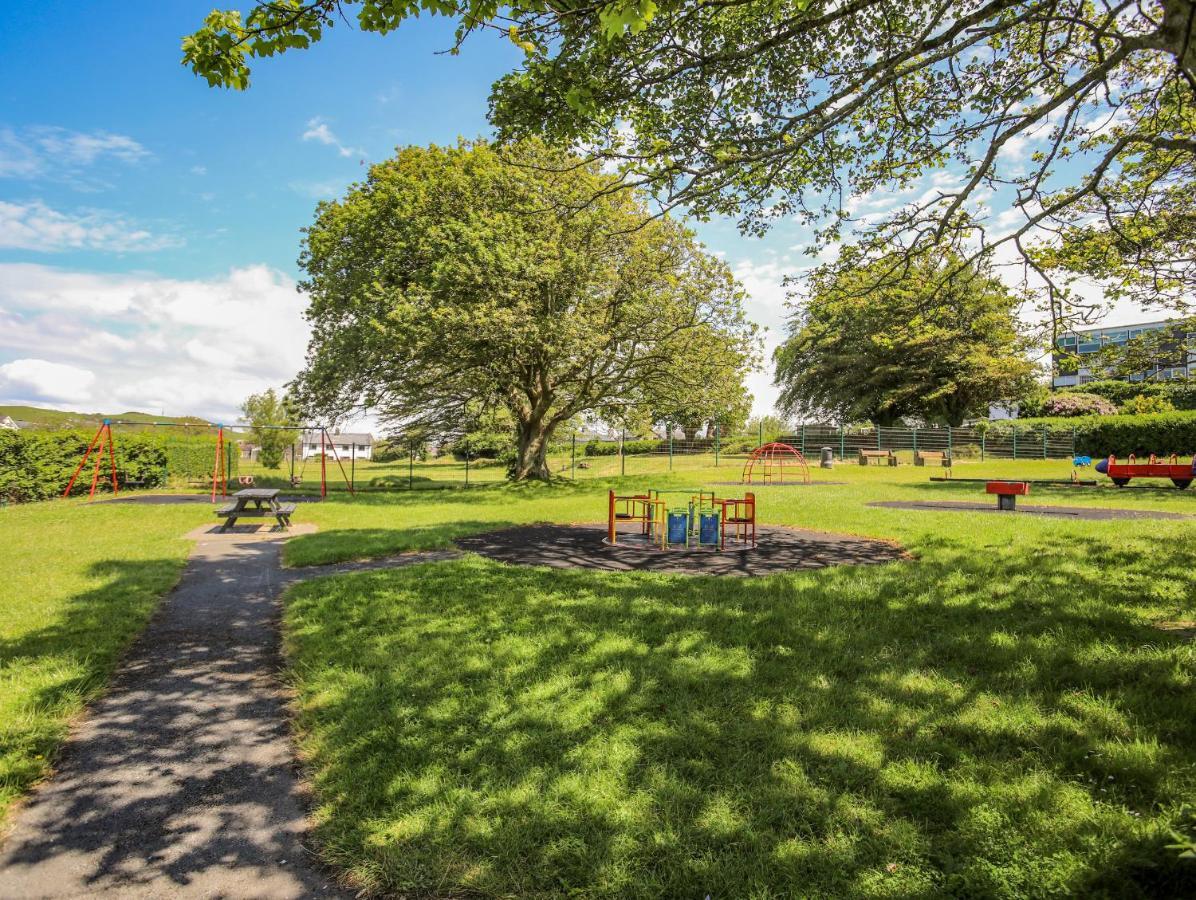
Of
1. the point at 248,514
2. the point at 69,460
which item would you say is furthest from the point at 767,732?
the point at 69,460

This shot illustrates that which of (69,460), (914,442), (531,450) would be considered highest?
(914,442)

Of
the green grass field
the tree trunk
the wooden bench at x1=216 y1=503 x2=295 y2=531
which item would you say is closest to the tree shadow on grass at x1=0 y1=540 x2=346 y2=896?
the green grass field

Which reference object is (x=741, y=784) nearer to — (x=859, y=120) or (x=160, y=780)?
(x=160, y=780)

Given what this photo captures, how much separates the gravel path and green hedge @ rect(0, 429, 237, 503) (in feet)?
58.6

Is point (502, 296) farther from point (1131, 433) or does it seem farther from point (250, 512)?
point (1131, 433)

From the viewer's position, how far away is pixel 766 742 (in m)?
3.76

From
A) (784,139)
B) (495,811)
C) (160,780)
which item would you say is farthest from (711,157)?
(160,780)

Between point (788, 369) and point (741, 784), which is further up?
point (788, 369)

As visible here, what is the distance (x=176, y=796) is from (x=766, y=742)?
3.48 m

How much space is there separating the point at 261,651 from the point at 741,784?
4.72 meters

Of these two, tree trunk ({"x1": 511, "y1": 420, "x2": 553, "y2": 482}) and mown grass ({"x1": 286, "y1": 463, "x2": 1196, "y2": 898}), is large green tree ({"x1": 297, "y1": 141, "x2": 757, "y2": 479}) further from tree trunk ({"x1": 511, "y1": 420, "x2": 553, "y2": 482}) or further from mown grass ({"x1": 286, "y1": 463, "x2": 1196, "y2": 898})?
mown grass ({"x1": 286, "y1": 463, "x2": 1196, "y2": 898})

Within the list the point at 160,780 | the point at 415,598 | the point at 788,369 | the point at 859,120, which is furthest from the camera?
the point at 788,369

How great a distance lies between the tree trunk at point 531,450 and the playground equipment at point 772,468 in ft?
27.1

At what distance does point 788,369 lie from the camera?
5222cm
